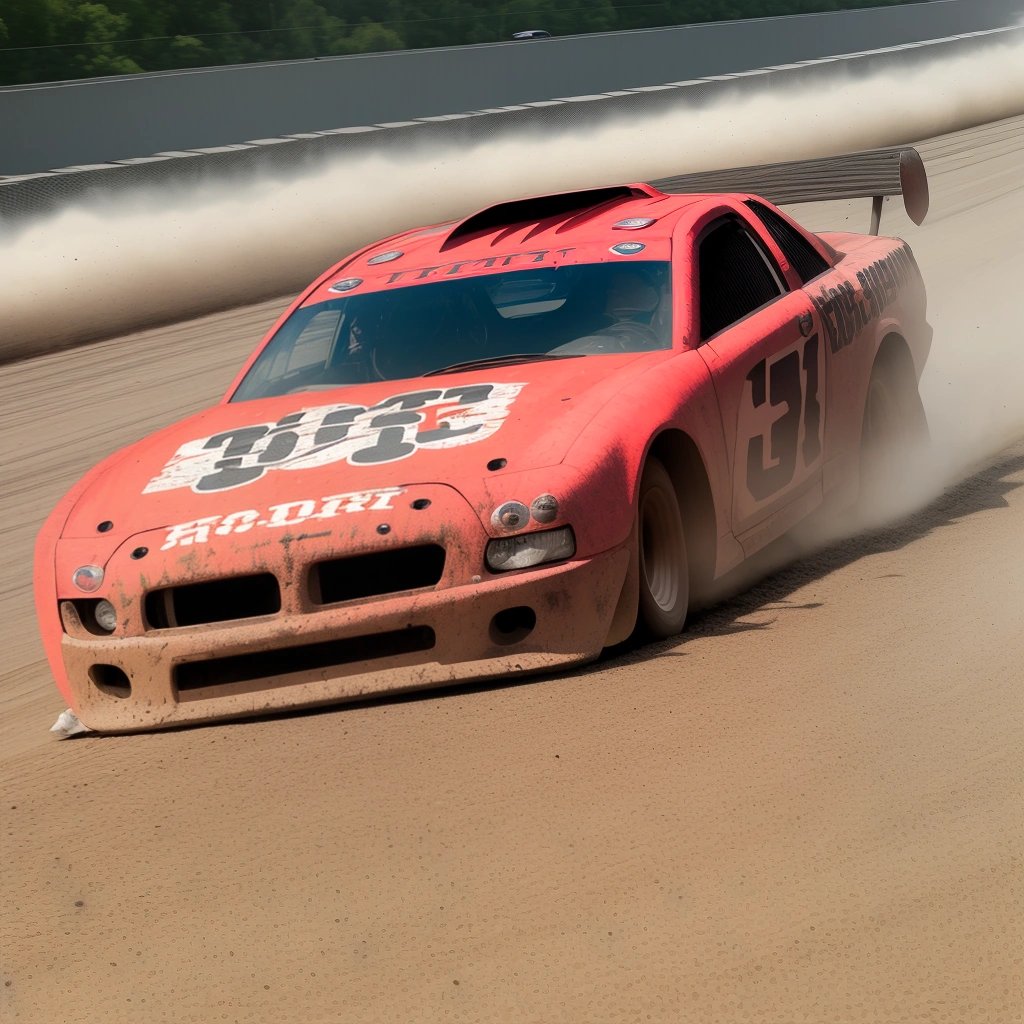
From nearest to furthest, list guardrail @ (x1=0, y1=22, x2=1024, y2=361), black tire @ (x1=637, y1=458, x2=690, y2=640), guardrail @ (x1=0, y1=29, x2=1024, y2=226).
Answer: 1. black tire @ (x1=637, y1=458, x2=690, y2=640)
2. guardrail @ (x1=0, y1=22, x2=1024, y2=361)
3. guardrail @ (x1=0, y1=29, x2=1024, y2=226)

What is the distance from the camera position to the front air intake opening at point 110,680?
15.0 ft

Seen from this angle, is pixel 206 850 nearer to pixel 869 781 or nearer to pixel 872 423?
pixel 869 781

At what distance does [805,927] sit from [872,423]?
3.93 meters

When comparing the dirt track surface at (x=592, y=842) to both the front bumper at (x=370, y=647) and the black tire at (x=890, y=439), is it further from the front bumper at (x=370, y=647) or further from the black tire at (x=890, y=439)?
the black tire at (x=890, y=439)

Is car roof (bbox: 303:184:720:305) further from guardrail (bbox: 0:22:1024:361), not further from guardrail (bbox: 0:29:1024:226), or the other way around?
guardrail (bbox: 0:29:1024:226)

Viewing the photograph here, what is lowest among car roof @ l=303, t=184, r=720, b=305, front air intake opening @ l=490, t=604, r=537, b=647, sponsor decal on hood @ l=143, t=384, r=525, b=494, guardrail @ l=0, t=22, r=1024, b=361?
guardrail @ l=0, t=22, r=1024, b=361

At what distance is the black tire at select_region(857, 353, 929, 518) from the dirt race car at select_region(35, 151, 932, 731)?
6 cm

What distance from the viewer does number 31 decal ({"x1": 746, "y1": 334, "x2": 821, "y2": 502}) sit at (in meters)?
5.47

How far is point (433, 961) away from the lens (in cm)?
303

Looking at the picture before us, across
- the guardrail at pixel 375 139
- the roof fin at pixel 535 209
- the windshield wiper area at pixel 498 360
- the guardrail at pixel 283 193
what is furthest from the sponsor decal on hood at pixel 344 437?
the guardrail at pixel 375 139

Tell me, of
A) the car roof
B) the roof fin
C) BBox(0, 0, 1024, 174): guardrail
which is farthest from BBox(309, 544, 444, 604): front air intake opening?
BBox(0, 0, 1024, 174): guardrail

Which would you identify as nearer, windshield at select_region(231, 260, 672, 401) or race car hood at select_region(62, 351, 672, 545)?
race car hood at select_region(62, 351, 672, 545)

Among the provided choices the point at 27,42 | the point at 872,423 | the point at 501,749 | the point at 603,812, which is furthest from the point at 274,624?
Answer: the point at 27,42

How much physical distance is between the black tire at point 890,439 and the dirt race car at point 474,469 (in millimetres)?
65
